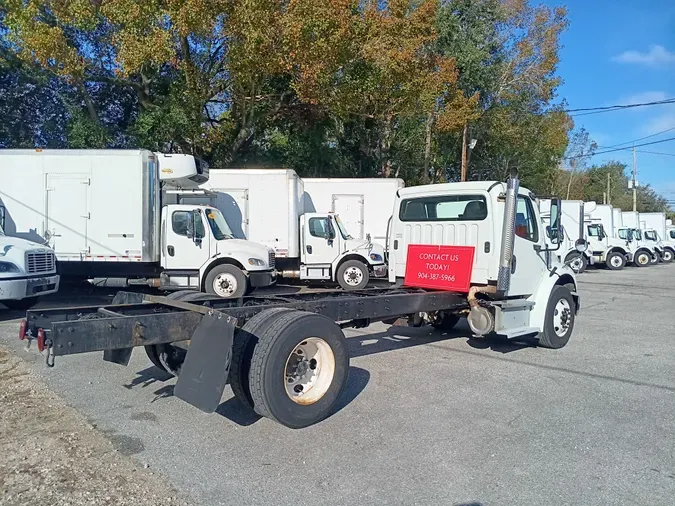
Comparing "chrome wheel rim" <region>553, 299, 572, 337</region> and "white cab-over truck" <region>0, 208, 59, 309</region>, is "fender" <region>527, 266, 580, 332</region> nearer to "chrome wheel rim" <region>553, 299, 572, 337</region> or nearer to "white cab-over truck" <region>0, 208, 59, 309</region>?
"chrome wheel rim" <region>553, 299, 572, 337</region>

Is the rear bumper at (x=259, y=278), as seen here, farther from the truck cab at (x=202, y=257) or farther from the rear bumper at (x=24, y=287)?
the rear bumper at (x=24, y=287)

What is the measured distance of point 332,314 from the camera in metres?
6.01

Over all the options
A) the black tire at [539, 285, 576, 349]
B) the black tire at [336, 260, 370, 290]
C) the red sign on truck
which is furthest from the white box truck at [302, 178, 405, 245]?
the black tire at [539, 285, 576, 349]

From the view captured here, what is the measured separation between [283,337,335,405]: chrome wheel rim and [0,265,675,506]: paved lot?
322mm

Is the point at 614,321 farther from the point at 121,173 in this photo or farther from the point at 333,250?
the point at 121,173

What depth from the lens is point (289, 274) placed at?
57.0ft

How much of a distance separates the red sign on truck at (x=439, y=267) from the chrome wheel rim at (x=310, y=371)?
118 inches

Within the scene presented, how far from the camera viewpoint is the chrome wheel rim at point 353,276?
1661 centimetres

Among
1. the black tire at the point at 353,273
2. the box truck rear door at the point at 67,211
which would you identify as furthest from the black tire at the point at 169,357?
the black tire at the point at 353,273

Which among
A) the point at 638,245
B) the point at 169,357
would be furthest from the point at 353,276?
the point at 638,245

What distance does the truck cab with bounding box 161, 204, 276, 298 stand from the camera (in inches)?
543

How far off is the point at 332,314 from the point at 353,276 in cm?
1064

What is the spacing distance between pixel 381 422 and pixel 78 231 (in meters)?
10.4

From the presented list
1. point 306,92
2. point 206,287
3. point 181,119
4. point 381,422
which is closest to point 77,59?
point 181,119
